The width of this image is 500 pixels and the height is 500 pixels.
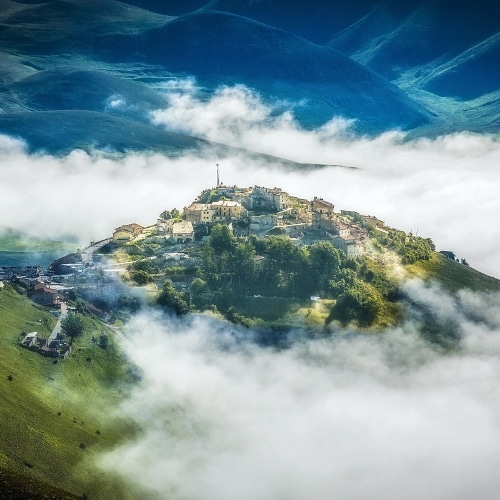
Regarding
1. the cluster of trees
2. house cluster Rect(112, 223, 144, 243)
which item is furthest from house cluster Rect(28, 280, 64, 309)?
house cluster Rect(112, 223, 144, 243)

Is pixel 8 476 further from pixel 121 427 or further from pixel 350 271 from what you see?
pixel 350 271

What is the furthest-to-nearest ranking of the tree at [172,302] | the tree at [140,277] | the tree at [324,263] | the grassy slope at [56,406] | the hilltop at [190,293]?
the tree at [324,263] → the tree at [140,277] → the tree at [172,302] → the hilltop at [190,293] → the grassy slope at [56,406]

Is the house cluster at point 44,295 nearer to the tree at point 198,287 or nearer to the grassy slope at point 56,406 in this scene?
the grassy slope at point 56,406

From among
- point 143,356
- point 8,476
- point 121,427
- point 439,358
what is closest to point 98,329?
point 143,356

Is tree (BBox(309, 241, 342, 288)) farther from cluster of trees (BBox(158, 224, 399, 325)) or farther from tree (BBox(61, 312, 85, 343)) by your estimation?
tree (BBox(61, 312, 85, 343))

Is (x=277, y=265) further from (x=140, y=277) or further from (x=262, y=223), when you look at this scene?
(x=140, y=277)

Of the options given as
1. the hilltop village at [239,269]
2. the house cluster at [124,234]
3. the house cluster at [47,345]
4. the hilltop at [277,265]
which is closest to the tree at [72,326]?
the house cluster at [47,345]

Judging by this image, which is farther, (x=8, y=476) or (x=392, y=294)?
(x=392, y=294)

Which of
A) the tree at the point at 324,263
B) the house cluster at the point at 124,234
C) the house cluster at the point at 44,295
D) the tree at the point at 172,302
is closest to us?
the house cluster at the point at 44,295
